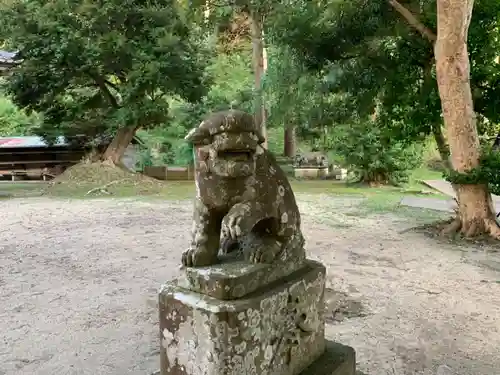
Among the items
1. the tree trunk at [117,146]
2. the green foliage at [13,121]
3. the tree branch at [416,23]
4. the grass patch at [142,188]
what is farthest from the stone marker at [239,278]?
the green foliage at [13,121]

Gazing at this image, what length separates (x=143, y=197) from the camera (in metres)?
8.89

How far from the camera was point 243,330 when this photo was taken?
1489mm

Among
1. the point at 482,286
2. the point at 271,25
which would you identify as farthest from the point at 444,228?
the point at 271,25

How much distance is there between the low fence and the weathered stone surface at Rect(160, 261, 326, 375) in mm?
10656

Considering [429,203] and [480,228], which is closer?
[480,228]

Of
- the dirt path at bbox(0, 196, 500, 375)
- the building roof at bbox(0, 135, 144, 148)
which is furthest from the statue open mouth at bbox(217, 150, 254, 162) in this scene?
the building roof at bbox(0, 135, 144, 148)

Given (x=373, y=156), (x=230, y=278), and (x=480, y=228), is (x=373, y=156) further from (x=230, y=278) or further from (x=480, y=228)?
(x=230, y=278)

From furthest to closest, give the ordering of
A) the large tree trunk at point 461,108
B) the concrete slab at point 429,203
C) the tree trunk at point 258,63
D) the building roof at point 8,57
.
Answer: the tree trunk at point 258,63 < the building roof at point 8,57 < the concrete slab at point 429,203 < the large tree trunk at point 461,108

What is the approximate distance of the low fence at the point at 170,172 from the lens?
12297 mm

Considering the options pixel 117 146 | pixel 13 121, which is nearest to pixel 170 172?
pixel 117 146

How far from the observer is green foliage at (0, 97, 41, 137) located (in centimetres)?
1617

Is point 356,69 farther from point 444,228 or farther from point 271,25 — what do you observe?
Answer: point 444,228

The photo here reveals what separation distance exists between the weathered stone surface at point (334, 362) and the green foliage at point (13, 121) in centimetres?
1621

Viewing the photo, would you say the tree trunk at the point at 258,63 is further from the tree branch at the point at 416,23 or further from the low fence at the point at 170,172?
the tree branch at the point at 416,23
